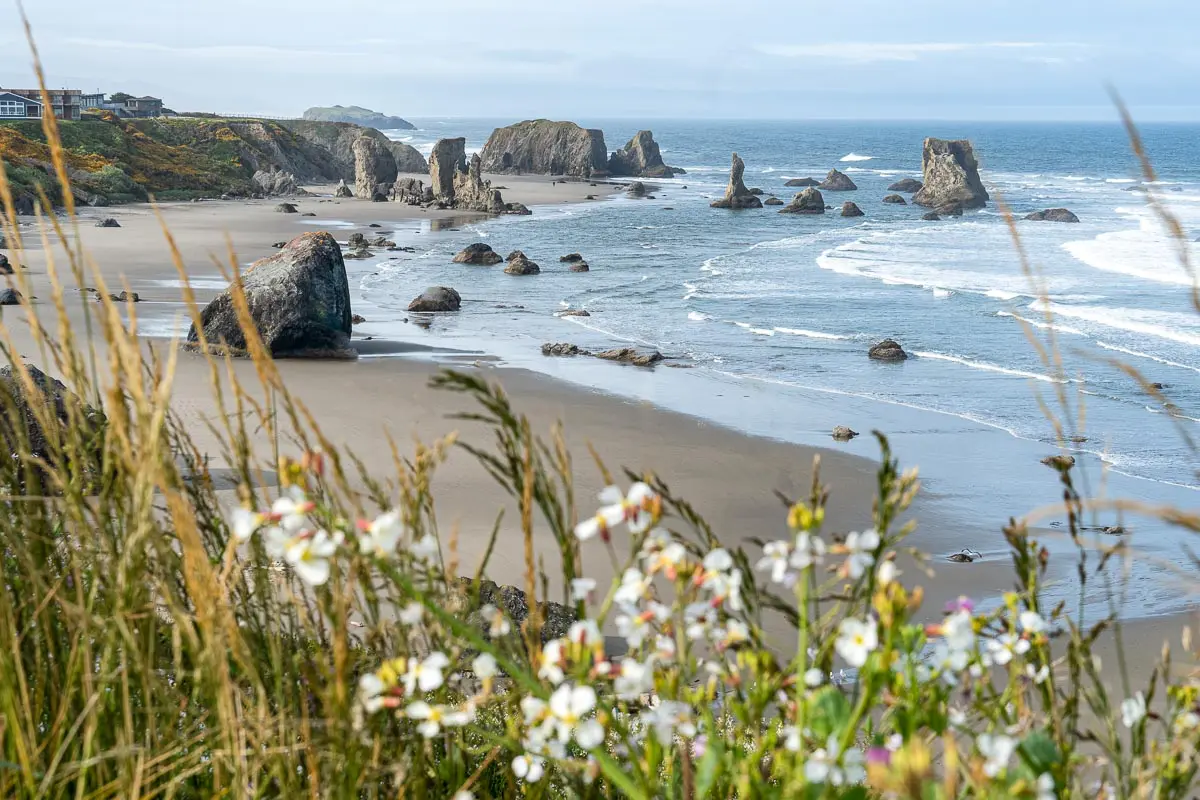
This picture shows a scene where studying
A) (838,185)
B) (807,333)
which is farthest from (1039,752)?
(838,185)

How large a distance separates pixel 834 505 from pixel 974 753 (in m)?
10.5

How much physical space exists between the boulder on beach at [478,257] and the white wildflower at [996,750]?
3127 cm

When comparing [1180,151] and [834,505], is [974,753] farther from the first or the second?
[1180,151]

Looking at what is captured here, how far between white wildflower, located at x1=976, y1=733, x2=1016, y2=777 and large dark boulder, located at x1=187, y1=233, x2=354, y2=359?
16.6 m

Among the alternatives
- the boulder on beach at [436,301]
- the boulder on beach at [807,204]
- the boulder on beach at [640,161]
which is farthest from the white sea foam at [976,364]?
the boulder on beach at [640,161]

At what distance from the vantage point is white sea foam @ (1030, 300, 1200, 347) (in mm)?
22250

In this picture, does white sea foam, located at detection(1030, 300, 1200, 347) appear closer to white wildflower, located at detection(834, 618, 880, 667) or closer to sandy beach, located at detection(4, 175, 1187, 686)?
sandy beach, located at detection(4, 175, 1187, 686)

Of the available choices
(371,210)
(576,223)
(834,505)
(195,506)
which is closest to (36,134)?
(371,210)

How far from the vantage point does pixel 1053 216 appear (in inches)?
1976

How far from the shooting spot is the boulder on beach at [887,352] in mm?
19562

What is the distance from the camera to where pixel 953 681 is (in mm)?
1399

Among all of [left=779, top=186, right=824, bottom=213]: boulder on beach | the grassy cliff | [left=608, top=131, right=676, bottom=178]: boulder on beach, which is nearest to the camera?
the grassy cliff

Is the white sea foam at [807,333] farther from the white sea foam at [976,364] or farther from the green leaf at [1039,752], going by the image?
the green leaf at [1039,752]

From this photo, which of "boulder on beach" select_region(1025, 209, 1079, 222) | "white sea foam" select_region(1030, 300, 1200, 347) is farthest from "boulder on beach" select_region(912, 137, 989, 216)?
"white sea foam" select_region(1030, 300, 1200, 347)
